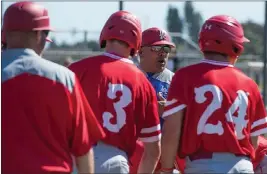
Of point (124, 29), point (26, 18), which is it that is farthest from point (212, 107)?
point (26, 18)

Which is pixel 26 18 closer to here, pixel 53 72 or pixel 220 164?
pixel 53 72

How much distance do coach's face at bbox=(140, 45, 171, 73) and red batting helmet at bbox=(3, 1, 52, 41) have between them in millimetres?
2655

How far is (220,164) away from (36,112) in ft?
4.85

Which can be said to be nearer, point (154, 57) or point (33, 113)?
point (33, 113)

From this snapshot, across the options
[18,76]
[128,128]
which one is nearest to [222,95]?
[128,128]

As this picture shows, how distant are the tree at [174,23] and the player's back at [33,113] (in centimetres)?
1294

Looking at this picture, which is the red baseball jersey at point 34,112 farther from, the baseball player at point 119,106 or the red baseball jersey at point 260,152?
the red baseball jersey at point 260,152

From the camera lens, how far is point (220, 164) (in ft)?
16.9

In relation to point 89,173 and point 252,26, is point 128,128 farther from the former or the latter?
point 252,26

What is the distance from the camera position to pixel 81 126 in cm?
444

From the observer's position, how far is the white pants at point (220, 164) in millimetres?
5129

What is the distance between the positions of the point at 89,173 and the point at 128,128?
2.70ft

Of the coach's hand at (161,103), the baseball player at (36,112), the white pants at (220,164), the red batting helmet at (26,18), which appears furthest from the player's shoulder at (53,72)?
the coach's hand at (161,103)

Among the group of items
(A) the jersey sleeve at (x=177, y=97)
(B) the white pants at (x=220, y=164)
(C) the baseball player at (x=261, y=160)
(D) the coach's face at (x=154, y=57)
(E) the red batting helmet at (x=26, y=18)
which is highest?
(E) the red batting helmet at (x=26, y=18)
